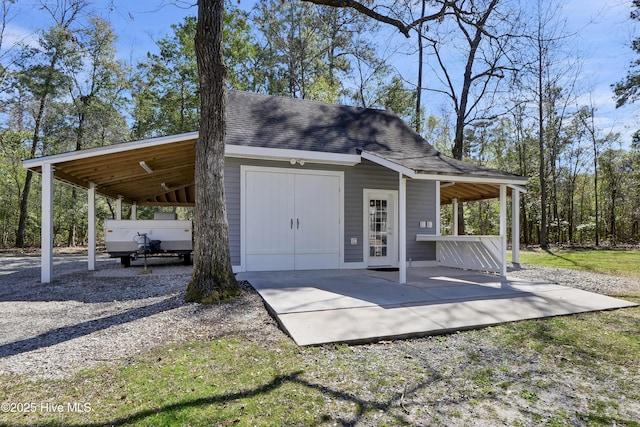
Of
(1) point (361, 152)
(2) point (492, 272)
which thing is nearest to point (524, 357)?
(2) point (492, 272)

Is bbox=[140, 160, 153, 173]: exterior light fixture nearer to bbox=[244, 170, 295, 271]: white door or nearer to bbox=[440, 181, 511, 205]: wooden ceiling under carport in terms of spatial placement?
bbox=[244, 170, 295, 271]: white door

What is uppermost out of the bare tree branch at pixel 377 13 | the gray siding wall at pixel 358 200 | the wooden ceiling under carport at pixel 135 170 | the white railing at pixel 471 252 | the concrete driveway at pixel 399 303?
the bare tree branch at pixel 377 13

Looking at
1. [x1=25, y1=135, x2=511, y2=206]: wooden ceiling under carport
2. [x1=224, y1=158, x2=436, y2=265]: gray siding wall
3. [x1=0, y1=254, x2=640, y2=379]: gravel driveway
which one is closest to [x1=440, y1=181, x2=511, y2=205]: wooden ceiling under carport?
[x1=25, y1=135, x2=511, y2=206]: wooden ceiling under carport

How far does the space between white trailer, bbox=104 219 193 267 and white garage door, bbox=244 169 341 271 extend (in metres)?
2.62

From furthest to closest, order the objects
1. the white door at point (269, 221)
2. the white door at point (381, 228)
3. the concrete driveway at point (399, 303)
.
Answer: the white door at point (381, 228) < the white door at point (269, 221) < the concrete driveway at point (399, 303)

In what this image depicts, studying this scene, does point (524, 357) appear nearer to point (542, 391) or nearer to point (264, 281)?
point (542, 391)

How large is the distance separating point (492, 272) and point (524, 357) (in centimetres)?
482

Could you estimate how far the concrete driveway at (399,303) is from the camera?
146 inches

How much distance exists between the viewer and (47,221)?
6.41 meters

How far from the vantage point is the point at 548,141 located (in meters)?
18.4

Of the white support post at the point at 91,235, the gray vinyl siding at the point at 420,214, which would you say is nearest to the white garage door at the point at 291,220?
the gray vinyl siding at the point at 420,214

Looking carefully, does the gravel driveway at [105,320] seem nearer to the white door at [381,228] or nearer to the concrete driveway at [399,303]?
the concrete driveway at [399,303]

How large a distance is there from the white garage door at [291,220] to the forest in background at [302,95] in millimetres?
8453

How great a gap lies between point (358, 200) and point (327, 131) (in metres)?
2.02
